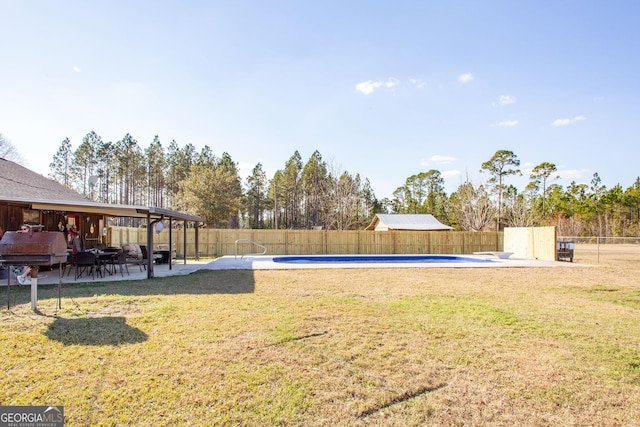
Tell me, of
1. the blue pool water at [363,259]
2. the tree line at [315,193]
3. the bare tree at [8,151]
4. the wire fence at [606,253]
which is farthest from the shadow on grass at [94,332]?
the bare tree at [8,151]

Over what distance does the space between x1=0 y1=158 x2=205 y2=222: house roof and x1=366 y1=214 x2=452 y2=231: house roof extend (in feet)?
59.0

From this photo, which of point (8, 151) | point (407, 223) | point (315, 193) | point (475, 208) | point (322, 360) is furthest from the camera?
point (315, 193)

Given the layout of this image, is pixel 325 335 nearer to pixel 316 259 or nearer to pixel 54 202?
pixel 54 202

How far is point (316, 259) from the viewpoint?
57.4 ft

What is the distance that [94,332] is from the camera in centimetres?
416

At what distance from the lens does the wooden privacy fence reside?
61.9ft

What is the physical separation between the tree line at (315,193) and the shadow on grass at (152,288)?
17.0m

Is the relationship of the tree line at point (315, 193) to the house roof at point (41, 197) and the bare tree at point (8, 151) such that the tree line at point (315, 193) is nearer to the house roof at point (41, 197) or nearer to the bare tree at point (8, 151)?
the bare tree at point (8, 151)

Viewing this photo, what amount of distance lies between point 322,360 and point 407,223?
2577 centimetres

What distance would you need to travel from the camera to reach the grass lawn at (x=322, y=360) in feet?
8.07

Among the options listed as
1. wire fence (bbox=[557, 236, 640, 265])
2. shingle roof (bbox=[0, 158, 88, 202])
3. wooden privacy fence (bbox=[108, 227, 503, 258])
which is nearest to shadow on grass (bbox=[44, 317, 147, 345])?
shingle roof (bbox=[0, 158, 88, 202])

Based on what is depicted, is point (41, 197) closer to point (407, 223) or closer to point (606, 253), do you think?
point (407, 223)

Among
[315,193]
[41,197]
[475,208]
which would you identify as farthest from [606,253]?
[41,197]

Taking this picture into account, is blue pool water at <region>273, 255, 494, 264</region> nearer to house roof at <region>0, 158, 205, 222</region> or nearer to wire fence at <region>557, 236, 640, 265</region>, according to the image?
wire fence at <region>557, 236, 640, 265</region>
